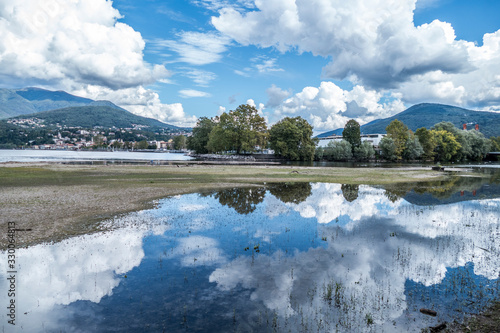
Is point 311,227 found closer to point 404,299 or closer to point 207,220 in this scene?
point 207,220

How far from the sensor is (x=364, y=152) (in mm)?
139875

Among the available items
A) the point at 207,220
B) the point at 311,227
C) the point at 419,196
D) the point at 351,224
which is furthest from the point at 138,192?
the point at 419,196

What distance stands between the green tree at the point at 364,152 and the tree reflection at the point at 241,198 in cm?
11399

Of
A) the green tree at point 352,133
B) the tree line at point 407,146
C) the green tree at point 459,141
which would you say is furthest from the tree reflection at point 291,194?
the green tree at point 459,141

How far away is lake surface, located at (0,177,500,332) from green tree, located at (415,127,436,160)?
5505 inches

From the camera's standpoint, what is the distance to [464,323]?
9102 mm

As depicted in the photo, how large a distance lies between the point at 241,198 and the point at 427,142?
144 metres

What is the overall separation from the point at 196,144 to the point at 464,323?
189355 mm

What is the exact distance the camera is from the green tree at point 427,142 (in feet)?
472

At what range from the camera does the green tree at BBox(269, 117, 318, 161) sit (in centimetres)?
13225

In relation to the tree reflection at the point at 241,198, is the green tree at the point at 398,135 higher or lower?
higher

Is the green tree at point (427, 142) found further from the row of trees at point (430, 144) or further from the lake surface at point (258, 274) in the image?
the lake surface at point (258, 274)

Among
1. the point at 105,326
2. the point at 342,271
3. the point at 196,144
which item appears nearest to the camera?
the point at 105,326

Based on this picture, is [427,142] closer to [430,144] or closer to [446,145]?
[430,144]
